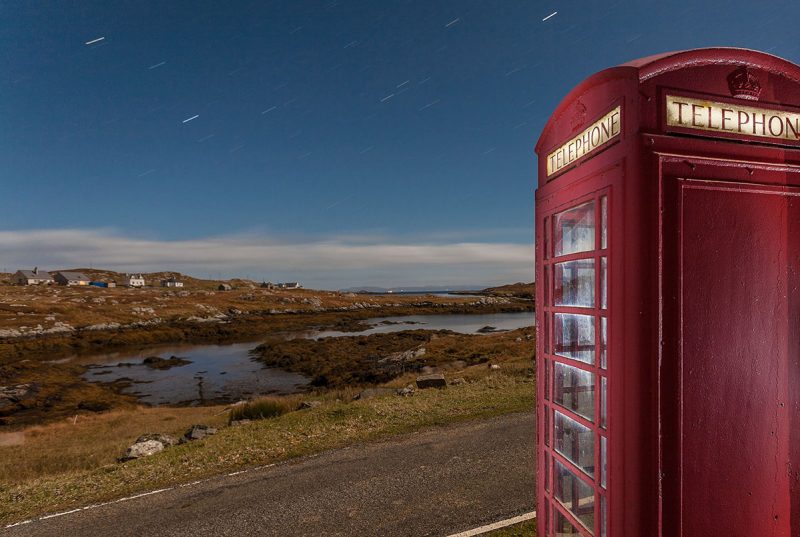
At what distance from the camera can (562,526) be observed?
3391mm

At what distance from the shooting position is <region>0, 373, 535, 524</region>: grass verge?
25.3ft

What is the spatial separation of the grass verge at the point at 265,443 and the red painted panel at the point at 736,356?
7.71 m

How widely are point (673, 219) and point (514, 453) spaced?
21.9ft

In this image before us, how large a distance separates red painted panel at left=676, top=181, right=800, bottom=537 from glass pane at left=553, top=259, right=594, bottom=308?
25.8 inches

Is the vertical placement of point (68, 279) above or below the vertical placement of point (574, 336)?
above

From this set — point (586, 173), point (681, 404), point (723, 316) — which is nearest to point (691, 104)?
point (586, 173)

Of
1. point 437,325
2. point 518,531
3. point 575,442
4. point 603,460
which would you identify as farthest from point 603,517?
point 437,325

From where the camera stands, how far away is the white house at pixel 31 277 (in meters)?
120

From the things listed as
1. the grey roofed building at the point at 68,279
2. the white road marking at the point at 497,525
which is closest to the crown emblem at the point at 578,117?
the white road marking at the point at 497,525

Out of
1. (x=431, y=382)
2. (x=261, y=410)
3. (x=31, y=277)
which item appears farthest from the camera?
(x=31, y=277)

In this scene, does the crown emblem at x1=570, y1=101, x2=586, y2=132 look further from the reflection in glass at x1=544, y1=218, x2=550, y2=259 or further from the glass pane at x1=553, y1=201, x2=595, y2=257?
the reflection in glass at x1=544, y1=218, x2=550, y2=259

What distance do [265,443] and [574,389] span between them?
8399mm

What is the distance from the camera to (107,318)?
5988 cm

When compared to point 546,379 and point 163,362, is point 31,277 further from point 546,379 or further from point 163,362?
point 546,379
